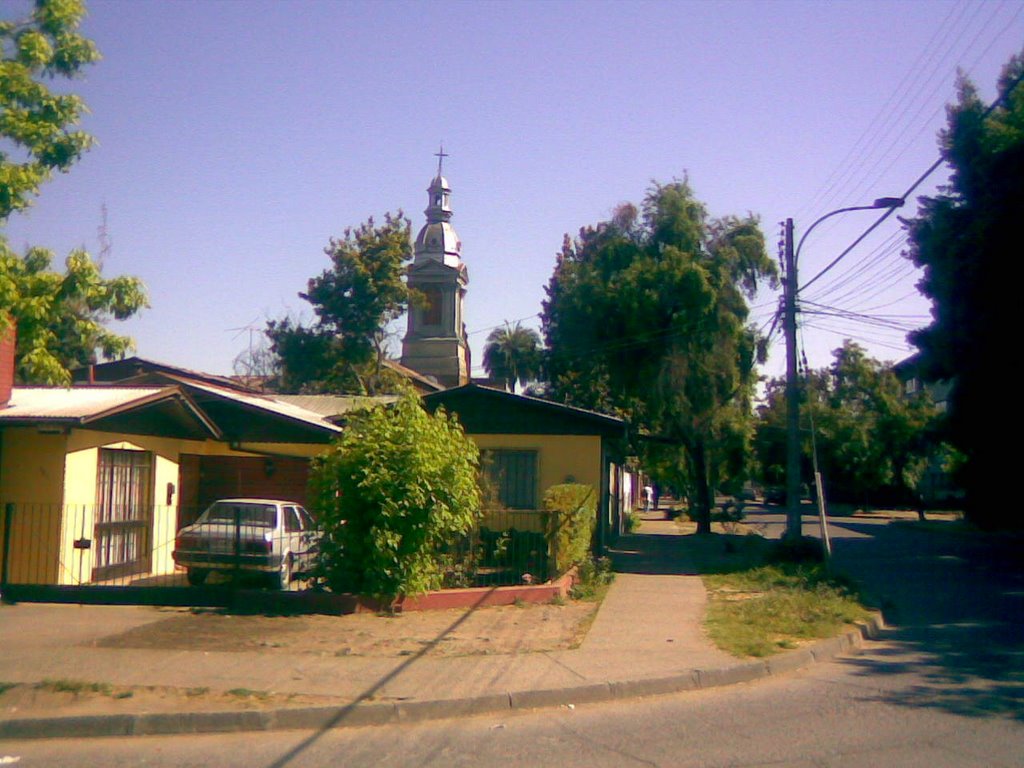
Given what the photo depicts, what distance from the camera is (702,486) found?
35.8m

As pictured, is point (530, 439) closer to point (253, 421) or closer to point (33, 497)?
point (253, 421)

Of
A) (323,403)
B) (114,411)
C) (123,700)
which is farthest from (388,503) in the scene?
(323,403)

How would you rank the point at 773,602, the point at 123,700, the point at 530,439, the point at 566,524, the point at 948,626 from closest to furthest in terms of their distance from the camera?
the point at 123,700, the point at 948,626, the point at 773,602, the point at 566,524, the point at 530,439

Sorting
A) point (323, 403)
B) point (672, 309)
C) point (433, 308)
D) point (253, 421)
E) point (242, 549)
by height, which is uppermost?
point (433, 308)

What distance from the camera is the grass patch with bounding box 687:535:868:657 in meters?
12.5

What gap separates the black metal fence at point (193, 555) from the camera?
14.5 meters

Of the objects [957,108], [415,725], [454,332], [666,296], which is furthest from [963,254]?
[454,332]

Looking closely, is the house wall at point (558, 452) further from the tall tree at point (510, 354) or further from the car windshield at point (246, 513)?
the tall tree at point (510, 354)

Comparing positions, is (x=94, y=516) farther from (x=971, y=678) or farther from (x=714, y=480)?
(x=714, y=480)

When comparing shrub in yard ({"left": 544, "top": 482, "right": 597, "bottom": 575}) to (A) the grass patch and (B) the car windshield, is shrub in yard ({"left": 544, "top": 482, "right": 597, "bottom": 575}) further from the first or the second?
(B) the car windshield

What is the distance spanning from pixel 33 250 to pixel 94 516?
263 inches

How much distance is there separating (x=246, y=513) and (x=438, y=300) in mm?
41066

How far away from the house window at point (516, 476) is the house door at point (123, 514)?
24.2 ft

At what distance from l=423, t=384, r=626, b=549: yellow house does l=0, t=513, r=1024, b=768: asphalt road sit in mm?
10422
